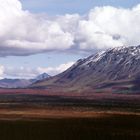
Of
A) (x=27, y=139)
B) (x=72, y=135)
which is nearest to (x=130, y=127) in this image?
(x=72, y=135)

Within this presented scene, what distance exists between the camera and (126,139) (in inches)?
1934

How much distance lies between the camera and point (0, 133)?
2002 inches

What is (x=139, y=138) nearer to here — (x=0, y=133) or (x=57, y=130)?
(x=57, y=130)

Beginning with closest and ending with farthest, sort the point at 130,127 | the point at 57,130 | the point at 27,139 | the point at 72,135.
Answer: the point at 27,139
the point at 72,135
the point at 57,130
the point at 130,127

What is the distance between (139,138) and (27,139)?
12912mm

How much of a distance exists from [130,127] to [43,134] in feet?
49.0

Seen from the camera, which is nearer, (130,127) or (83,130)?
(83,130)

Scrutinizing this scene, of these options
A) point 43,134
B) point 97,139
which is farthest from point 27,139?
point 97,139

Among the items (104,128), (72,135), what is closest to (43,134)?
(72,135)

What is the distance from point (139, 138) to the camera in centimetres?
4934

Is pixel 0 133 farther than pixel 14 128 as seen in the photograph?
No

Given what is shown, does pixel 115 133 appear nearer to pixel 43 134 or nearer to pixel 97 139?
pixel 97 139

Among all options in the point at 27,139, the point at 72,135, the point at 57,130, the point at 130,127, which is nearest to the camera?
the point at 27,139

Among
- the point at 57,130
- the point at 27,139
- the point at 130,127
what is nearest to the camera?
the point at 27,139
